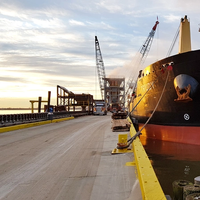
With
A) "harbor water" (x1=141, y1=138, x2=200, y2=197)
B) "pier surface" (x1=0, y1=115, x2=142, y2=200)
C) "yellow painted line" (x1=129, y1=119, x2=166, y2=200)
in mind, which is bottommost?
"harbor water" (x1=141, y1=138, x2=200, y2=197)

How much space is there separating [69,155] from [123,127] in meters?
7.45

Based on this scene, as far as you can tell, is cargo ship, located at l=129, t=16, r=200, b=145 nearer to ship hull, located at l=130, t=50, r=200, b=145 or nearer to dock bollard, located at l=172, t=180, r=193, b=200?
ship hull, located at l=130, t=50, r=200, b=145

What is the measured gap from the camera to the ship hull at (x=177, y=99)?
46.7 feet

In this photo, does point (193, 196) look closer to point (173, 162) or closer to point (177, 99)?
point (173, 162)

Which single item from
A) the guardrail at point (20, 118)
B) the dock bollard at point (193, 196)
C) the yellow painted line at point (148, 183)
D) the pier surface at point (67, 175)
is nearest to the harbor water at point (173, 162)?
the pier surface at point (67, 175)

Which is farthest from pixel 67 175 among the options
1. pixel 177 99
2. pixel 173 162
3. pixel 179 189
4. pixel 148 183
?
pixel 177 99

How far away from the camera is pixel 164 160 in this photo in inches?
427

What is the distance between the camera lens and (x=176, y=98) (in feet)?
50.4

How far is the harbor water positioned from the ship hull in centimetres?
90

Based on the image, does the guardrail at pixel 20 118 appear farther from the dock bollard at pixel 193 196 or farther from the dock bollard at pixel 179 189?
the dock bollard at pixel 193 196

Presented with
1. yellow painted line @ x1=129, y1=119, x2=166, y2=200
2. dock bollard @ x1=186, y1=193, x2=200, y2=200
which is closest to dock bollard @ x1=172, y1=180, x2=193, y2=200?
yellow painted line @ x1=129, y1=119, x2=166, y2=200

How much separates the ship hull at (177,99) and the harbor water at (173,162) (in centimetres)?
90

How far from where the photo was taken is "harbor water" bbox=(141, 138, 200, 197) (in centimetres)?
806

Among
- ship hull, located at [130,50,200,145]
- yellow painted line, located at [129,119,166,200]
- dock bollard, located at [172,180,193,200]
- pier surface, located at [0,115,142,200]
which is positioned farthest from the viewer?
ship hull, located at [130,50,200,145]
